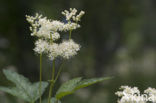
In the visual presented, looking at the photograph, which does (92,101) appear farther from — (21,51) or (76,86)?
(76,86)

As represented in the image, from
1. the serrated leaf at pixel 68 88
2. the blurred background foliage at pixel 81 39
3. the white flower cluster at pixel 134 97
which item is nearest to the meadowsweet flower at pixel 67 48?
the serrated leaf at pixel 68 88

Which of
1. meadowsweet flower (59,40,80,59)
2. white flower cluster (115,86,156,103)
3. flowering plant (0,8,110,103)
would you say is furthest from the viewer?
meadowsweet flower (59,40,80,59)

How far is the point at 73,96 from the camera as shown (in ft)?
26.5

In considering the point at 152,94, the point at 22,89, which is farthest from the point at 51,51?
the point at 152,94

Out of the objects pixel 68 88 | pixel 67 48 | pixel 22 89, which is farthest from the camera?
pixel 22 89

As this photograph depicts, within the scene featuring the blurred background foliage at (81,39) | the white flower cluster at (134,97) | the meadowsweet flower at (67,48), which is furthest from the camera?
the blurred background foliage at (81,39)

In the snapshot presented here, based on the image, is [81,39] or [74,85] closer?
[74,85]

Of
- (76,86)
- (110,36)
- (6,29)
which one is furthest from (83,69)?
(76,86)

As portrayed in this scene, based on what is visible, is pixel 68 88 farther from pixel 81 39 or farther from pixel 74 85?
pixel 81 39

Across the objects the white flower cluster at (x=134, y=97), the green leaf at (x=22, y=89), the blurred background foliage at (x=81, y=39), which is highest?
the blurred background foliage at (x=81, y=39)

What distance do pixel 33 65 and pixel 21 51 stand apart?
53cm

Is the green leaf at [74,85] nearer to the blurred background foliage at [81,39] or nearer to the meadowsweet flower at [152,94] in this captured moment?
the meadowsweet flower at [152,94]

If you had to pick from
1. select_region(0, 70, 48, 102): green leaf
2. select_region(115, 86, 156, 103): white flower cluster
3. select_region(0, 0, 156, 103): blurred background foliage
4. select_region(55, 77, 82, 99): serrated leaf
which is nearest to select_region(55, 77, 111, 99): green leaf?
select_region(55, 77, 82, 99): serrated leaf

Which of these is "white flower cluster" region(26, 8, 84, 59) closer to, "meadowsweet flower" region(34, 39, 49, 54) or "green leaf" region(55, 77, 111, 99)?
"meadowsweet flower" region(34, 39, 49, 54)
